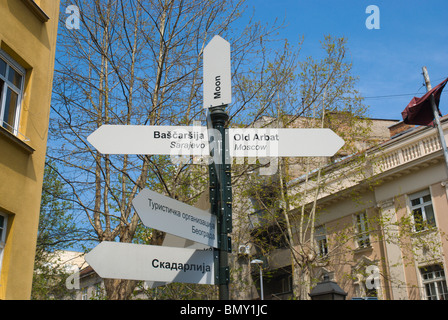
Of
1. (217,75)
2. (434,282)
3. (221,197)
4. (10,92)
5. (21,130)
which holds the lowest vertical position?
(221,197)

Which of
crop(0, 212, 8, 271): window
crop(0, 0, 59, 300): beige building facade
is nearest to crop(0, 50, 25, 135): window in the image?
crop(0, 0, 59, 300): beige building facade


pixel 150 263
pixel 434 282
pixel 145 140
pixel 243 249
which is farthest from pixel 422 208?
pixel 150 263

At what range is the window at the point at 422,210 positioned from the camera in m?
22.8

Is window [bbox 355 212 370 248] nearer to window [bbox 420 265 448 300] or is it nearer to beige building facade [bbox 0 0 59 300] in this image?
window [bbox 420 265 448 300]

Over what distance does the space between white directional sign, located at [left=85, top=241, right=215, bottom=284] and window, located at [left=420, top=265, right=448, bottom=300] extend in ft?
66.2

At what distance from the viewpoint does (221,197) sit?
4344mm

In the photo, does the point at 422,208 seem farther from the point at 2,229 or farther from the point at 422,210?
the point at 2,229

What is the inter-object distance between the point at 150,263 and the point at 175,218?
0.39 metres

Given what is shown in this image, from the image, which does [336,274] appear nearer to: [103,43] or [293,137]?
[103,43]

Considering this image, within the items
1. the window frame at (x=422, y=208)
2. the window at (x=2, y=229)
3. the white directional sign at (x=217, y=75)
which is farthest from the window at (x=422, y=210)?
the white directional sign at (x=217, y=75)

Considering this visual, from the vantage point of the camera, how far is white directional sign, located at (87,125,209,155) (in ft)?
13.8

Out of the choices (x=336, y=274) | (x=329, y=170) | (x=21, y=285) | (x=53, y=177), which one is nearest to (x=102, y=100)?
(x=53, y=177)

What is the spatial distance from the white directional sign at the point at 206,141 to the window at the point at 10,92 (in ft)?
18.5

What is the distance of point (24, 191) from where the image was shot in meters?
9.38
